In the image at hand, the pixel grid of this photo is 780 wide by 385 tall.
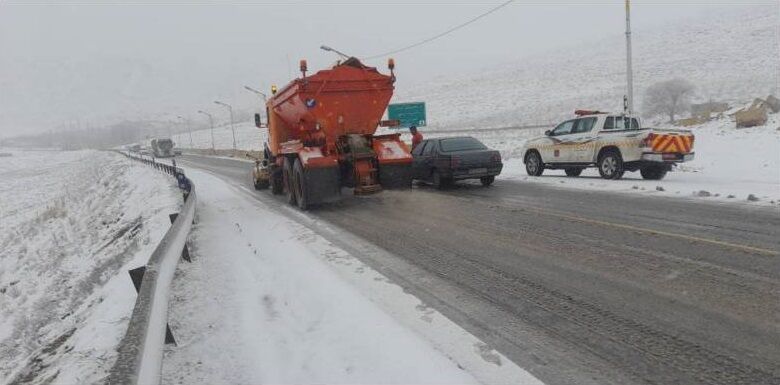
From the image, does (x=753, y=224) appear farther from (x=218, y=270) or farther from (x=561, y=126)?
(x=561, y=126)

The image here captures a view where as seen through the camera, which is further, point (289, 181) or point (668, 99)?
point (668, 99)

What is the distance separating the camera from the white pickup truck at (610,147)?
532 inches

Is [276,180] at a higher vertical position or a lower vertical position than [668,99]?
lower

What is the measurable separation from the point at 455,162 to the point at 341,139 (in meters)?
3.35

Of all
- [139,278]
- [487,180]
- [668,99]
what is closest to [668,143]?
[487,180]

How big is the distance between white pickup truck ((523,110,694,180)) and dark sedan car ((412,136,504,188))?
8.56 feet

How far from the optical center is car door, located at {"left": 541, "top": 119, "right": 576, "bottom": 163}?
51.7ft

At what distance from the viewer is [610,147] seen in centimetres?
1452

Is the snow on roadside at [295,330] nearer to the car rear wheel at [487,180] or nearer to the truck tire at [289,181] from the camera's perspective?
the truck tire at [289,181]

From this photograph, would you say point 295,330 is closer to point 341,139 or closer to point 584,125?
point 341,139

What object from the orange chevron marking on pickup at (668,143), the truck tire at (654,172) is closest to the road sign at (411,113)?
the truck tire at (654,172)

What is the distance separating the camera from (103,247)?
12609 mm

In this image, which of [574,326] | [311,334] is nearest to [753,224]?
[574,326]

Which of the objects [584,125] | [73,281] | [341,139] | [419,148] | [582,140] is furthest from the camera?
A: [419,148]
